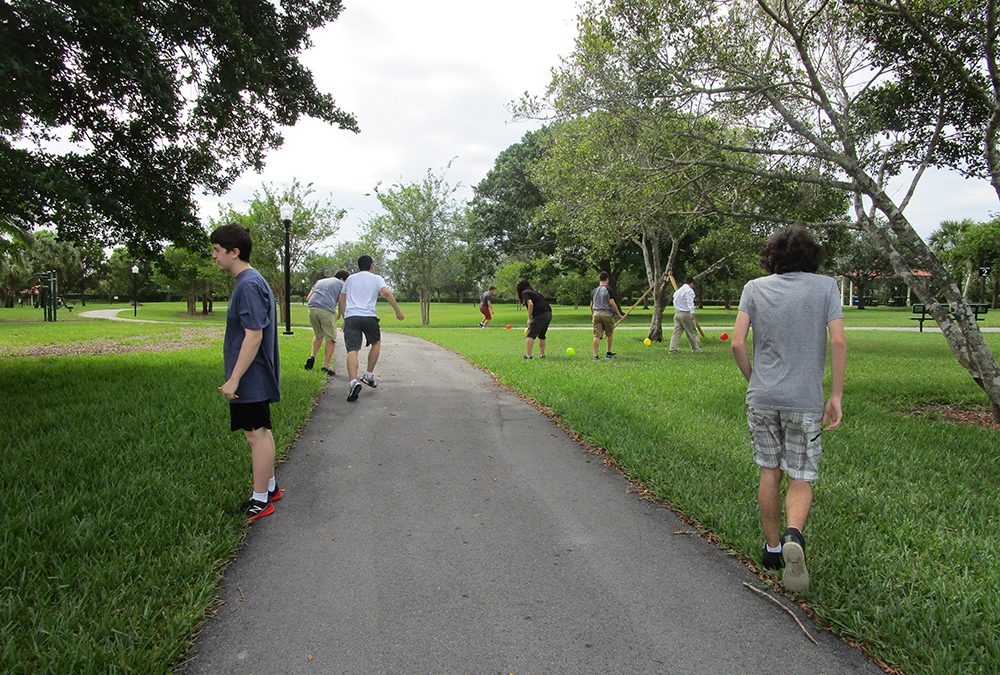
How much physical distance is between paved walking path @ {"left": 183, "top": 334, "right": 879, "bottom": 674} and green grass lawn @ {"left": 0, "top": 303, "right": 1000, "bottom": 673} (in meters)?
0.25

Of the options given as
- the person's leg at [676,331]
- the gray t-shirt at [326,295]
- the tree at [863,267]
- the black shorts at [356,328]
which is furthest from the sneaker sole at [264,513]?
the tree at [863,267]

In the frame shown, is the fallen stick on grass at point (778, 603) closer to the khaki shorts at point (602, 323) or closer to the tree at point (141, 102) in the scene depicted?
the tree at point (141, 102)

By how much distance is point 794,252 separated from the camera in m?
2.93

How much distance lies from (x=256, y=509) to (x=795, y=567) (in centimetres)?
320

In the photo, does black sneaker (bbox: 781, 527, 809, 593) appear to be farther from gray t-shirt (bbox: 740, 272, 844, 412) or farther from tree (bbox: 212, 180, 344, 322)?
tree (bbox: 212, 180, 344, 322)

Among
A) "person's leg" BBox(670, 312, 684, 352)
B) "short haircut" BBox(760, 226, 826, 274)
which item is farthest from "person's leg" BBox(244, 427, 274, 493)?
"person's leg" BBox(670, 312, 684, 352)

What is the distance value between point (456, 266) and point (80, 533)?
1302 inches

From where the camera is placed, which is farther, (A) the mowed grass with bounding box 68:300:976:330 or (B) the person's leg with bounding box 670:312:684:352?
(A) the mowed grass with bounding box 68:300:976:330

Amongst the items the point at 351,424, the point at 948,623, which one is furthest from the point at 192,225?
the point at 948,623

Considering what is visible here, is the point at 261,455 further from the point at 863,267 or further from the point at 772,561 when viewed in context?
the point at 863,267

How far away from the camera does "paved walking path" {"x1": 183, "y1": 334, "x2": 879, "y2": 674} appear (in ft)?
7.64

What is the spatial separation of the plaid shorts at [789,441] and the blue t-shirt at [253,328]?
116 inches

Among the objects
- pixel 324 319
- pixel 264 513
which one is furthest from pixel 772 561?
pixel 324 319

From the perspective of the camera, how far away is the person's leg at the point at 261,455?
377 centimetres
